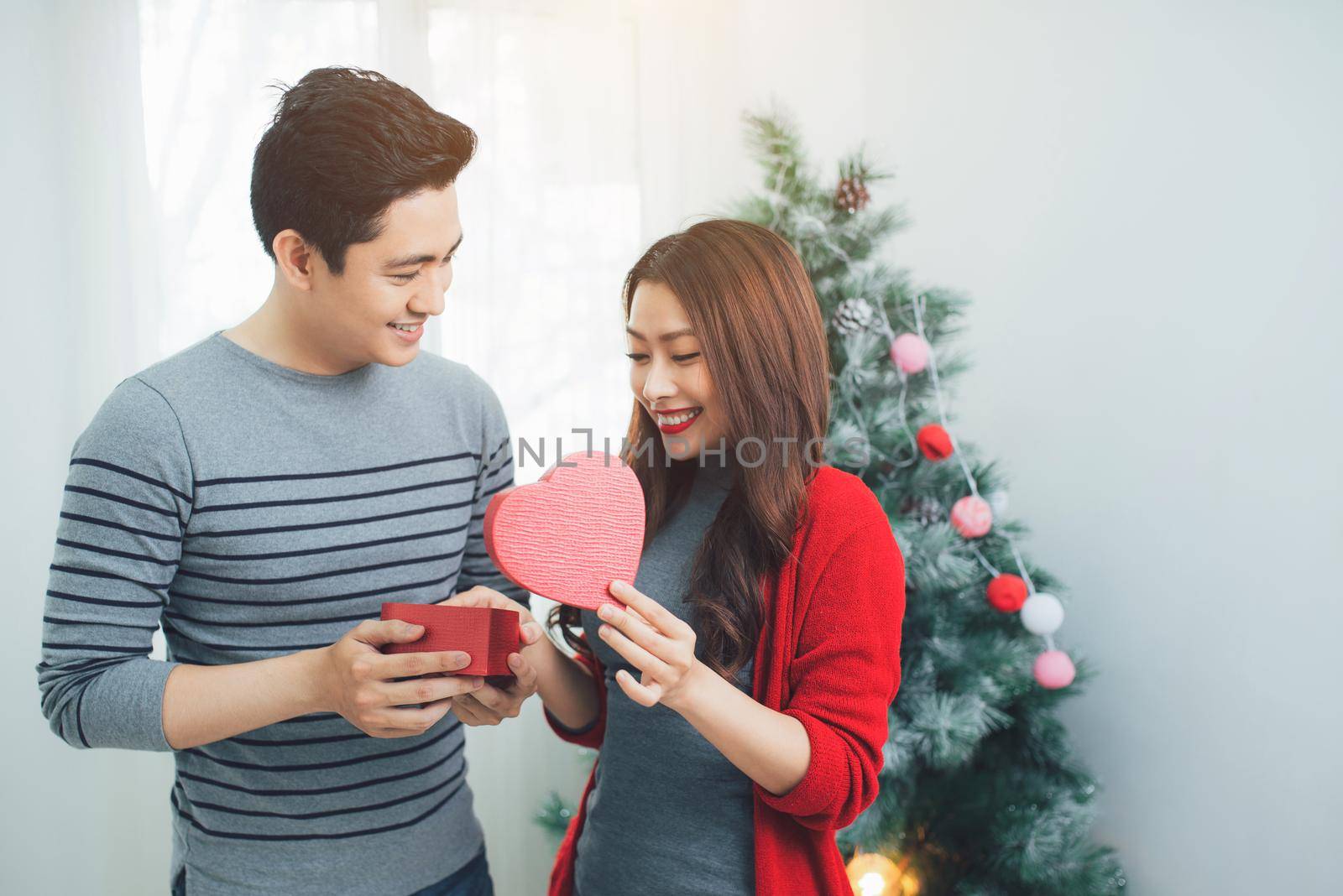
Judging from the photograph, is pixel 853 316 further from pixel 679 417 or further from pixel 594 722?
pixel 594 722

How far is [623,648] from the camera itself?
2.75 ft

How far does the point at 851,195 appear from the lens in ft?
6.07

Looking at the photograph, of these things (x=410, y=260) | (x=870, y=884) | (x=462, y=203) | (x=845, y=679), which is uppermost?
(x=462, y=203)

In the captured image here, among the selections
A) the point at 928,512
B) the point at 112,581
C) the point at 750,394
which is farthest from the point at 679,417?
the point at 928,512

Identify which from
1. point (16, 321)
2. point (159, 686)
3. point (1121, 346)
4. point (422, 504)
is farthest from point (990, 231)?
point (16, 321)

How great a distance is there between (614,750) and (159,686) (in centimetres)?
54

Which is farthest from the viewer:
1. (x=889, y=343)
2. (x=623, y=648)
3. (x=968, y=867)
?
(x=968, y=867)

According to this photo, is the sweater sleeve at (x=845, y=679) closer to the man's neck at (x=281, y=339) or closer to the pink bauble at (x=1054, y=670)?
the man's neck at (x=281, y=339)

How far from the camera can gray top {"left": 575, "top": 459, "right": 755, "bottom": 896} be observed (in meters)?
1.05

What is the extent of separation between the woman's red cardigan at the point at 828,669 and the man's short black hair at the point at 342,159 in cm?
61

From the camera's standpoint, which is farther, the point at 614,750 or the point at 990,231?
the point at 990,231

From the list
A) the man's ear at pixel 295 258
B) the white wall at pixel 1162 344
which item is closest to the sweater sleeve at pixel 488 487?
the man's ear at pixel 295 258

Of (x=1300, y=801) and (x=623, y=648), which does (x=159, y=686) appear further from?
(x=1300, y=801)

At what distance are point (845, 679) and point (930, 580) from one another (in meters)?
0.85
